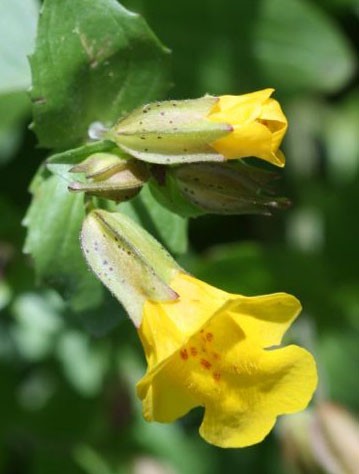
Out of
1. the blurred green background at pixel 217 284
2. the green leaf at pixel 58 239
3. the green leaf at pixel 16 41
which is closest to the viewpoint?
the green leaf at pixel 58 239

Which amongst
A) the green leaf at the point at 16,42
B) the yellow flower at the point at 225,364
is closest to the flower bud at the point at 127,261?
the yellow flower at the point at 225,364

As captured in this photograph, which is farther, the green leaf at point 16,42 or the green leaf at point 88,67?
the green leaf at point 16,42

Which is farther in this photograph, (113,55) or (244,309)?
(113,55)

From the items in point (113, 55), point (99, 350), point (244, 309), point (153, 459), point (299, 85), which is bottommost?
point (153, 459)

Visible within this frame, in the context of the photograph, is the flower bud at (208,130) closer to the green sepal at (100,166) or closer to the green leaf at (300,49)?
the green sepal at (100,166)

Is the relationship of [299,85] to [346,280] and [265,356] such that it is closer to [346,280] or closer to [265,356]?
[346,280]

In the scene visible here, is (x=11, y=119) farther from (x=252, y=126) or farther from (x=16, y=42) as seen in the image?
(x=252, y=126)

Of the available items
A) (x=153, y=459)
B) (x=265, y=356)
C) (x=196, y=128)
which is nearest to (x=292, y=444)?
(x=153, y=459)
